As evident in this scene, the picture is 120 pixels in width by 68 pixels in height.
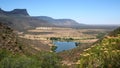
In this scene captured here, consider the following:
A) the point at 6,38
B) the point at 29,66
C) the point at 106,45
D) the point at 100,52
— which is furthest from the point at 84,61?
the point at 6,38

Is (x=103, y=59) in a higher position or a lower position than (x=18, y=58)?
higher

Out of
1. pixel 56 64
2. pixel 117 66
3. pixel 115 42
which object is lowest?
pixel 56 64

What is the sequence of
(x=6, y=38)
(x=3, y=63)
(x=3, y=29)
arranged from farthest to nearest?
(x=3, y=29) < (x=6, y=38) < (x=3, y=63)

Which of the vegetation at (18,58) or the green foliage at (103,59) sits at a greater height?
the green foliage at (103,59)

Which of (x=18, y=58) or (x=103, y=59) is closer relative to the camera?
(x=103, y=59)

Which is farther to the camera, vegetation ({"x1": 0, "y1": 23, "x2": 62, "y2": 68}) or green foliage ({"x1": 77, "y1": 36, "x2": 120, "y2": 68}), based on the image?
vegetation ({"x1": 0, "y1": 23, "x2": 62, "y2": 68})

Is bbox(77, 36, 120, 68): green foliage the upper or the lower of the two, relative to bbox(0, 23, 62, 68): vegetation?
upper

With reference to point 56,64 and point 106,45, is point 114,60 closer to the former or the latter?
point 106,45

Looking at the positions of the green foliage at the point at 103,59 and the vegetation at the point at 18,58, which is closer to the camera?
the green foliage at the point at 103,59

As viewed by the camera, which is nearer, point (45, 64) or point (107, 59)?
point (107, 59)

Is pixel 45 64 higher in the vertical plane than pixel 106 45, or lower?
lower

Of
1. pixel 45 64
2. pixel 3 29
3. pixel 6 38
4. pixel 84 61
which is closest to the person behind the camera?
pixel 84 61
